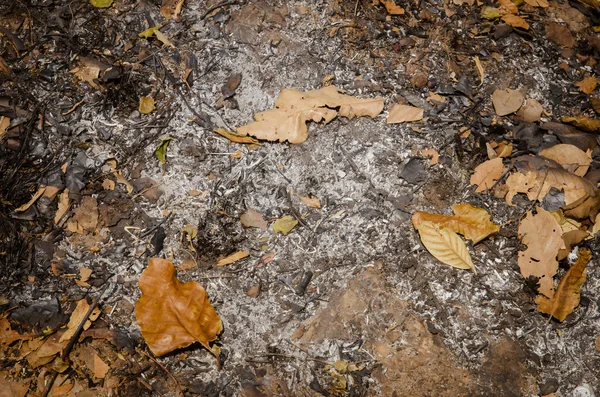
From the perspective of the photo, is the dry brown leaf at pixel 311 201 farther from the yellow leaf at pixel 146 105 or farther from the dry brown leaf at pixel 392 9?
the dry brown leaf at pixel 392 9

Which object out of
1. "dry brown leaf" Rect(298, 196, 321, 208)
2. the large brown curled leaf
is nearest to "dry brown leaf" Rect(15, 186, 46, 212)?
the large brown curled leaf

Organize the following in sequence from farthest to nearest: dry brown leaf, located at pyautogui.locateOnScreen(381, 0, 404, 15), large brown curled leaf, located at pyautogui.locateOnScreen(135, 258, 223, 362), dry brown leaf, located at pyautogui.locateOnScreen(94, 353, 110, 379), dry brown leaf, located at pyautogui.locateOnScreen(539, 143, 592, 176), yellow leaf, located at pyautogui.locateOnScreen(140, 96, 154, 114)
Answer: dry brown leaf, located at pyautogui.locateOnScreen(381, 0, 404, 15)
yellow leaf, located at pyautogui.locateOnScreen(140, 96, 154, 114)
dry brown leaf, located at pyautogui.locateOnScreen(539, 143, 592, 176)
dry brown leaf, located at pyautogui.locateOnScreen(94, 353, 110, 379)
large brown curled leaf, located at pyautogui.locateOnScreen(135, 258, 223, 362)

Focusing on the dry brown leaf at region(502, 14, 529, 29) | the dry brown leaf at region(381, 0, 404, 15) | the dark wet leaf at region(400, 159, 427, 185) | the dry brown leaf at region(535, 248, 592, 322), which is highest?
the dry brown leaf at region(502, 14, 529, 29)

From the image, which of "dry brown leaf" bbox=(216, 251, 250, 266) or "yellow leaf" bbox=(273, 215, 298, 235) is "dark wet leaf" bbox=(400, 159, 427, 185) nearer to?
"yellow leaf" bbox=(273, 215, 298, 235)

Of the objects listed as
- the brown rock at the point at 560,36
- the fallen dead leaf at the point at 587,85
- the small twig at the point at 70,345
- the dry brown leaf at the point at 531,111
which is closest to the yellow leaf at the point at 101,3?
the small twig at the point at 70,345

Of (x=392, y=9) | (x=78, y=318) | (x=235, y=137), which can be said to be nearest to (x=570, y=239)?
(x=392, y=9)

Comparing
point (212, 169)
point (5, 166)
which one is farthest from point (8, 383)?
point (212, 169)
